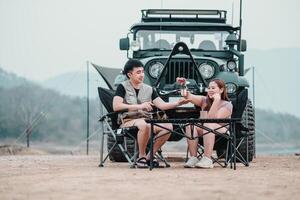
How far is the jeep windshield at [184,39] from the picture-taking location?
26.0ft

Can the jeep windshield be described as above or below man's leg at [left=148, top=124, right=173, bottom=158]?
above

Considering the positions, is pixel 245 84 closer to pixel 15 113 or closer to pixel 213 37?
pixel 213 37

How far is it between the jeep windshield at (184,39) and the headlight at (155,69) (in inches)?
28.5

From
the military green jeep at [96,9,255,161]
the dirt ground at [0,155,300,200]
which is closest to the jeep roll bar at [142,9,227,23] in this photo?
the military green jeep at [96,9,255,161]

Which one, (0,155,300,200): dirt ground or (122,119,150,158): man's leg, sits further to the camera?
(122,119,150,158): man's leg

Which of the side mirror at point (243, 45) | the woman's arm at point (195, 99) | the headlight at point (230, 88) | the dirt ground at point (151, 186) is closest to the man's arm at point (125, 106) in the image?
the woman's arm at point (195, 99)

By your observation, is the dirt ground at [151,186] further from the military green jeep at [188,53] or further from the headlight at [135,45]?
the headlight at [135,45]

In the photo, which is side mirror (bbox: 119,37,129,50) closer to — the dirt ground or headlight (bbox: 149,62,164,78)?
headlight (bbox: 149,62,164,78)

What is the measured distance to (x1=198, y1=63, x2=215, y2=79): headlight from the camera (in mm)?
7175

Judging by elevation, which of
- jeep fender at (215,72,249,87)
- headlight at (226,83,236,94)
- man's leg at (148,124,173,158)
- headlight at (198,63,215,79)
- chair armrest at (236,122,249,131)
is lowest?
man's leg at (148,124,173,158)

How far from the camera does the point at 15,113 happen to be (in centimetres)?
2264

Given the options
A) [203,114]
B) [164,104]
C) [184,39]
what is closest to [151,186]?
[164,104]

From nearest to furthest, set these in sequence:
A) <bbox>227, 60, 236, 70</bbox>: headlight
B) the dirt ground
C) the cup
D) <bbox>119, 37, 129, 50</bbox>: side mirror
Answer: the dirt ground < the cup < <bbox>227, 60, 236, 70</bbox>: headlight < <bbox>119, 37, 129, 50</bbox>: side mirror

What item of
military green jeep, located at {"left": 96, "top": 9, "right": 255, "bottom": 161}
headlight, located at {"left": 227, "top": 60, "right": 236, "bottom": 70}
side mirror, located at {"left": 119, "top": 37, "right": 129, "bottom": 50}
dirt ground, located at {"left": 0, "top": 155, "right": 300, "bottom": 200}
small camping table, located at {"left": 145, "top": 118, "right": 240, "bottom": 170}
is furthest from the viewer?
side mirror, located at {"left": 119, "top": 37, "right": 129, "bottom": 50}
